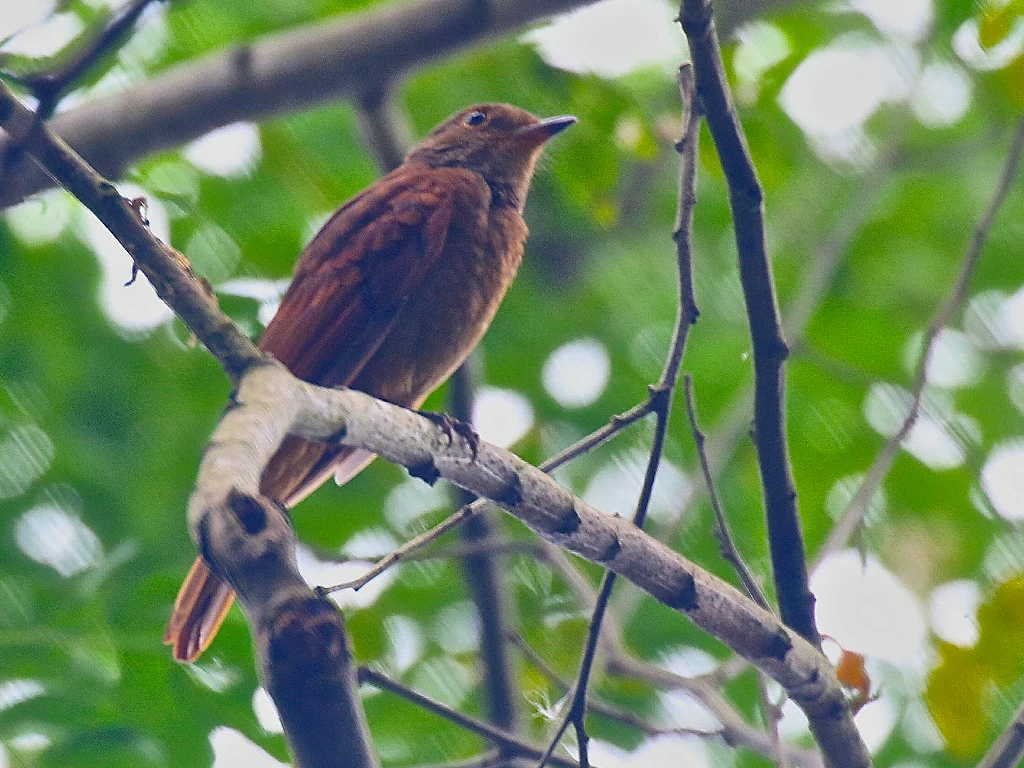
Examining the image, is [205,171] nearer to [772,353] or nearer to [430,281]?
[430,281]

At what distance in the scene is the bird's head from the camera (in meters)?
4.65

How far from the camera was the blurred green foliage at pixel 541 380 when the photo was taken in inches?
141

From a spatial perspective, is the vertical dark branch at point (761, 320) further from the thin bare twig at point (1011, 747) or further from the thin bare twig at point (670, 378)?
the thin bare twig at point (1011, 747)

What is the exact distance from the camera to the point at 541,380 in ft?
16.9

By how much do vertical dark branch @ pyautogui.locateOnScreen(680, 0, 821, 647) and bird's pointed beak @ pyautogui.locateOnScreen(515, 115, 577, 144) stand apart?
1968 mm

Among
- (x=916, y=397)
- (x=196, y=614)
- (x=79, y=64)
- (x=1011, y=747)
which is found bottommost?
(x=196, y=614)

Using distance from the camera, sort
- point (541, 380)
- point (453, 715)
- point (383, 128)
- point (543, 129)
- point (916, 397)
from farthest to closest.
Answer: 1. point (541, 380)
2. point (543, 129)
3. point (383, 128)
4. point (916, 397)
5. point (453, 715)

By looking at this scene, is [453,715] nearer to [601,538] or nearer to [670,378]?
[601,538]

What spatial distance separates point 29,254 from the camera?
4.40 m

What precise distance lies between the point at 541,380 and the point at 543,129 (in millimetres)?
992

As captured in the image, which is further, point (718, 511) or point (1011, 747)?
point (718, 511)

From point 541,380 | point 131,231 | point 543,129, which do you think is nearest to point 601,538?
point 131,231

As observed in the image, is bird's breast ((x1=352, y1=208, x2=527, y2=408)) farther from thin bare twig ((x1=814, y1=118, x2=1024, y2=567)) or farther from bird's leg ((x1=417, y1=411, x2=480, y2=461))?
thin bare twig ((x1=814, y1=118, x2=1024, y2=567))

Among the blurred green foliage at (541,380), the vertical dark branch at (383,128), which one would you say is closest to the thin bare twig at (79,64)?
the blurred green foliage at (541,380)
